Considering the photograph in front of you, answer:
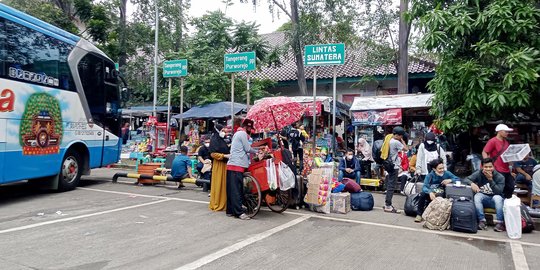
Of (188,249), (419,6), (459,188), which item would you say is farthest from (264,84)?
(188,249)

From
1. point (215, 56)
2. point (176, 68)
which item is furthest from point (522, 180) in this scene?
point (215, 56)

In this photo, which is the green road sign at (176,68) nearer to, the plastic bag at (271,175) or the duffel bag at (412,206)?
the plastic bag at (271,175)

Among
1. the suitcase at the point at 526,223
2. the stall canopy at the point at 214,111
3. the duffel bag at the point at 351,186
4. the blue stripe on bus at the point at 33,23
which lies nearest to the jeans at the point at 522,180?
the suitcase at the point at 526,223

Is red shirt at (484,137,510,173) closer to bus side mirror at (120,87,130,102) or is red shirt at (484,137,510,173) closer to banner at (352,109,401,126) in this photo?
banner at (352,109,401,126)

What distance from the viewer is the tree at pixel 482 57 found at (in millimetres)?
7613

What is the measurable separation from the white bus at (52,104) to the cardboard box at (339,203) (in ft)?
20.4

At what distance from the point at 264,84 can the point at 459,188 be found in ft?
43.3

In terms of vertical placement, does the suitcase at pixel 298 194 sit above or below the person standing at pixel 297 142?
below

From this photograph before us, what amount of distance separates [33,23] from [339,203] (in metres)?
7.25

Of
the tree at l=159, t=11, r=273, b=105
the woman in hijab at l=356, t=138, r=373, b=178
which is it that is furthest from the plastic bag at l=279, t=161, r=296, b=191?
the tree at l=159, t=11, r=273, b=105

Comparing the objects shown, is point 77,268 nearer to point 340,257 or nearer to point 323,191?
point 340,257

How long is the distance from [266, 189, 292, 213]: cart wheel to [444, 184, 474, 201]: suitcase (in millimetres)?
2841

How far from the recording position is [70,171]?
9.59 m

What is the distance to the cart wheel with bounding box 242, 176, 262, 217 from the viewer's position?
7.15 metres
